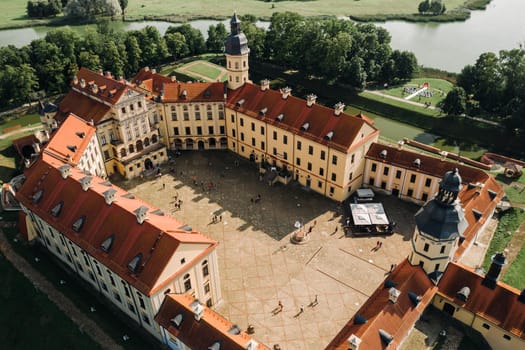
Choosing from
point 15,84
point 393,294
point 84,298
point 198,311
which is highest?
point 15,84

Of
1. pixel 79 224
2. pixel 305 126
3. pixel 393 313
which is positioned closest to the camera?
pixel 393 313

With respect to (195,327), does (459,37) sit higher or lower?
lower

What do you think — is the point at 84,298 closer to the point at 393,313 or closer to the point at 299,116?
the point at 393,313

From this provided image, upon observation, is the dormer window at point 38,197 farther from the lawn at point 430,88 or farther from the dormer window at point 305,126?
the lawn at point 430,88

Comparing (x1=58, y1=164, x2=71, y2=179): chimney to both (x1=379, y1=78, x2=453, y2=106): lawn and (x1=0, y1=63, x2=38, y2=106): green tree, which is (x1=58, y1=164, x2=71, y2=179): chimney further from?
(x1=379, y1=78, x2=453, y2=106): lawn

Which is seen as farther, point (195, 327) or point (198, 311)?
point (195, 327)

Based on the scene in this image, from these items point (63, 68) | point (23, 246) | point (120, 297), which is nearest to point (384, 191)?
point (120, 297)

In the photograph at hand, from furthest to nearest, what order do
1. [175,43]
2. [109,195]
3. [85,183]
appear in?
[175,43]
[85,183]
[109,195]

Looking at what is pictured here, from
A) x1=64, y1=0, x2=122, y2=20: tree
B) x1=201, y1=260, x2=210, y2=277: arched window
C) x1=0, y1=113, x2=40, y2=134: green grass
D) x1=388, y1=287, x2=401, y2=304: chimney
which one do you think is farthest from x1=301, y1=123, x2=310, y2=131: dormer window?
x1=64, y1=0, x2=122, y2=20: tree

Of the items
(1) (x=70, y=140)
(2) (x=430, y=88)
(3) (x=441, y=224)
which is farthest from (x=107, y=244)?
(2) (x=430, y=88)
